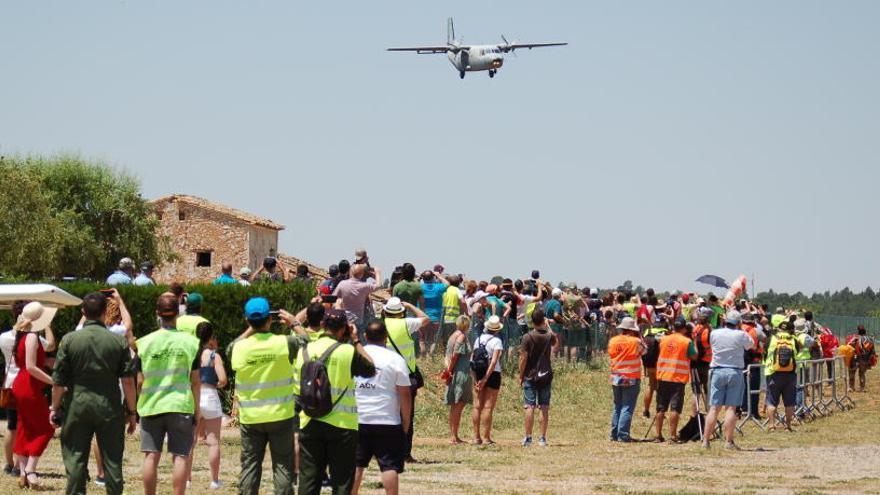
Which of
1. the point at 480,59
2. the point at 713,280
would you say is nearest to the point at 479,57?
the point at 480,59

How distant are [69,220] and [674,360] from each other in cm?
6118

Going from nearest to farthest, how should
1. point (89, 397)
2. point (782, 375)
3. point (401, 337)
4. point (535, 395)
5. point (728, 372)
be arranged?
point (89, 397) → point (401, 337) → point (728, 372) → point (535, 395) → point (782, 375)

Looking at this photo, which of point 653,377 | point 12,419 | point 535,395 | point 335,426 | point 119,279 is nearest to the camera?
point 335,426

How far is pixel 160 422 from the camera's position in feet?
38.8

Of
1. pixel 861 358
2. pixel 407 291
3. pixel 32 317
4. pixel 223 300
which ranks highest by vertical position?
pixel 407 291

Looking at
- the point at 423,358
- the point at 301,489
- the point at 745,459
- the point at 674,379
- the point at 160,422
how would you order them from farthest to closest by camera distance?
the point at 423,358
the point at 674,379
the point at 745,459
the point at 160,422
the point at 301,489

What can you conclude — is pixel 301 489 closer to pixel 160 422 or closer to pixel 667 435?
pixel 160 422

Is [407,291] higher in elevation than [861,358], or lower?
higher

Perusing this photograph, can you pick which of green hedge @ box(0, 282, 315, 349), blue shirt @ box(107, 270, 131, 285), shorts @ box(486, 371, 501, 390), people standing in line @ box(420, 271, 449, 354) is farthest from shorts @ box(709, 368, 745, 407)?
blue shirt @ box(107, 270, 131, 285)

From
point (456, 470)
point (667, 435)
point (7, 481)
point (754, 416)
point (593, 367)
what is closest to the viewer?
point (7, 481)

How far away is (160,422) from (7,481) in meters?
3.65

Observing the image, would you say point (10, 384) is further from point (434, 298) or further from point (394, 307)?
point (434, 298)

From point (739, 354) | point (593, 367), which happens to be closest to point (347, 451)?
point (739, 354)

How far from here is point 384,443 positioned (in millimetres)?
11734
